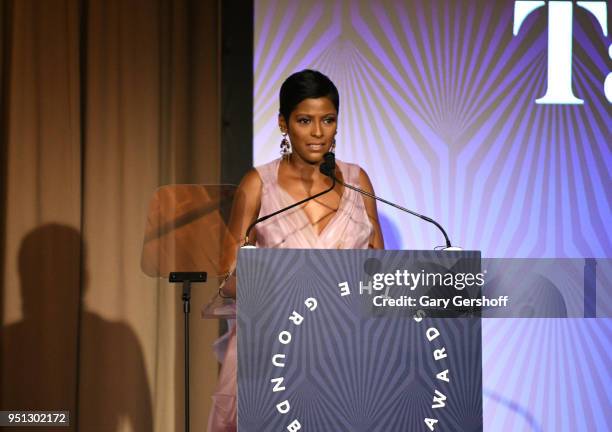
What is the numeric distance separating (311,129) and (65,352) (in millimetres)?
1510

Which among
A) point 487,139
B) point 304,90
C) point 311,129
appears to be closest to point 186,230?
point 311,129

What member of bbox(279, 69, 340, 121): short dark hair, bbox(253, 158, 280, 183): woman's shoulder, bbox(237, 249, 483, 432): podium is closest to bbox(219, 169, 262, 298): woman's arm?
bbox(253, 158, 280, 183): woman's shoulder

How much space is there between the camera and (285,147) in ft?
11.3

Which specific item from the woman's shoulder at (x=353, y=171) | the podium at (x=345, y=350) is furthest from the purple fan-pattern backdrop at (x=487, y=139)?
the podium at (x=345, y=350)

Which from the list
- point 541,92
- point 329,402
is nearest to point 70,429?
point 329,402

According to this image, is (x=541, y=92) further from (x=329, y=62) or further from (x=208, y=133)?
(x=208, y=133)

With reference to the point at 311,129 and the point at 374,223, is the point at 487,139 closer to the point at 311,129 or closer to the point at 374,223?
the point at 374,223

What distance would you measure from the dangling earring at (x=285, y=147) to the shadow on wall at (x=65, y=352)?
40.3 inches

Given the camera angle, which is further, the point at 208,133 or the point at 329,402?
the point at 208,133

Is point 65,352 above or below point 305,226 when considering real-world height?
below

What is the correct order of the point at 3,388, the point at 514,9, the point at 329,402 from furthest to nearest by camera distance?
the point at 514,9
the point at 3,388
the point at 329,402

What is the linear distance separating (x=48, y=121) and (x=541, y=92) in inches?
91.8

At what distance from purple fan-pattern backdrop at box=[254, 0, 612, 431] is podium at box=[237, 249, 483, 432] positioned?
5.59 ft

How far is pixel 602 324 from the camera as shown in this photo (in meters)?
3.61
